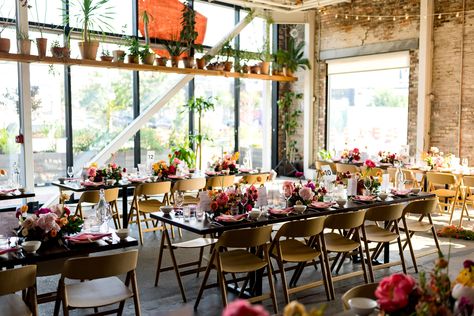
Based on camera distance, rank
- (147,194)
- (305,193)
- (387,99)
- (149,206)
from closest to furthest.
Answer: (305,193), (147,194), (149,206), (387,99)

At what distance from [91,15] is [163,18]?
6.64 ft

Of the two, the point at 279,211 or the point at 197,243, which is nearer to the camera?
the point at 279,211

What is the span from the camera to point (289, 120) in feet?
42.4

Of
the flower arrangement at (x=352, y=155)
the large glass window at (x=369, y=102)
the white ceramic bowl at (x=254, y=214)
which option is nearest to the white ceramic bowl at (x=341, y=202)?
the white ceramic bowl at (x=254, y=214)

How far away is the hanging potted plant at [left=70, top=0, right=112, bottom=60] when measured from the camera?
332 inches

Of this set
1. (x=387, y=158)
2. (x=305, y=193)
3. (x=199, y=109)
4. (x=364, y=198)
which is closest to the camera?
(x=305, y=193)

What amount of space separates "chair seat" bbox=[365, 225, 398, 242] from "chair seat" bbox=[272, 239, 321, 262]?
2.50 ft

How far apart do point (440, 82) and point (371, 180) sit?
16.7 feet

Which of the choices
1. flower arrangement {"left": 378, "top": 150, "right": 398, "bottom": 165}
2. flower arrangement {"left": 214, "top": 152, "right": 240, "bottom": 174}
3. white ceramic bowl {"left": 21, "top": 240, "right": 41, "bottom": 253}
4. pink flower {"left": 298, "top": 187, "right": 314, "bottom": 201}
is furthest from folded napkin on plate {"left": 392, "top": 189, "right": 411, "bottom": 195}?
white ceramic bowl {"left": 21, "top": 240, "right": 41, "bottom": 253}

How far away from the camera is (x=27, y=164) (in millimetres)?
8547

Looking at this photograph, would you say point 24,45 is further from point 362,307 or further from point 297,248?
point 362,307

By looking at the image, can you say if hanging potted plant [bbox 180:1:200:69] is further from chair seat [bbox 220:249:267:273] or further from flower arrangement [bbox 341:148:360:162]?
chair seat [bbox 220:249:267:273]

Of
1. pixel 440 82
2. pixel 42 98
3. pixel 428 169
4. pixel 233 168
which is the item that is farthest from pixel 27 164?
pixel 440 82

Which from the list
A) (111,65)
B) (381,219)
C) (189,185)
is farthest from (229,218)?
(111,65)
